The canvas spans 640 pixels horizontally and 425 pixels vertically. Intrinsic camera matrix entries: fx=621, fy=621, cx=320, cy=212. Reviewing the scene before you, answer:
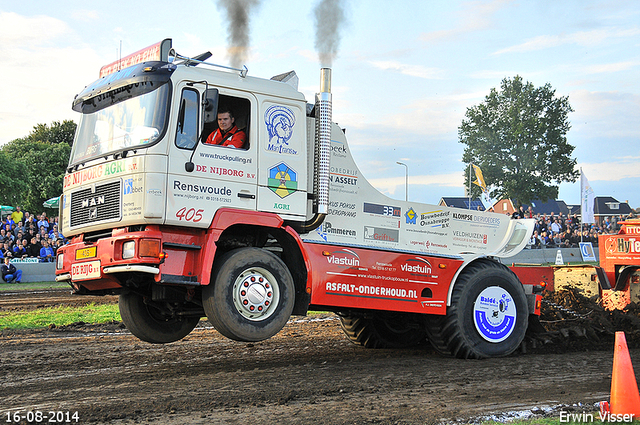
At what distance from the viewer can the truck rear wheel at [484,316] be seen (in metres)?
8.28

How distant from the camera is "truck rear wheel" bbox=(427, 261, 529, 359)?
8.28 m

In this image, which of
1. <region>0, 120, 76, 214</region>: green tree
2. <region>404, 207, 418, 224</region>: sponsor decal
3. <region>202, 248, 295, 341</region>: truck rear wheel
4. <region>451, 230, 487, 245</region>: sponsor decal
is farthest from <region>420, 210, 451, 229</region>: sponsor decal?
<region>0, 120, 76, 214</region>: green tree

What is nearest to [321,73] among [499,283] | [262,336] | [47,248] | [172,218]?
[172,218]

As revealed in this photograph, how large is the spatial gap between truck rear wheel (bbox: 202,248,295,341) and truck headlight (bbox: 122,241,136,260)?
84 centimetres

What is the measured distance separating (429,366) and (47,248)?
59.8ft

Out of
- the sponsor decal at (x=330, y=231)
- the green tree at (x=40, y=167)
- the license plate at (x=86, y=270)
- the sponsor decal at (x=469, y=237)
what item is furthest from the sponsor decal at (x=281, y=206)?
the green tree at (x=40, y=167)

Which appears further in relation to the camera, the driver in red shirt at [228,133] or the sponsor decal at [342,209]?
the sponsor decal at [342,209]

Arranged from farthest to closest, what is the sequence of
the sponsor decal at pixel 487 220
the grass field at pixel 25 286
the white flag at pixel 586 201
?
the white flag at pixel 586 201, the grass field at pixel 25 286, the sponsor decal at pixel 487 220

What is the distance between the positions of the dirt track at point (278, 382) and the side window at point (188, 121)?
100 inches

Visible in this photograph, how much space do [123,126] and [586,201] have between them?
25.2 meters

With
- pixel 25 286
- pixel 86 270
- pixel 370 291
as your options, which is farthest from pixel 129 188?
pixel 25 286

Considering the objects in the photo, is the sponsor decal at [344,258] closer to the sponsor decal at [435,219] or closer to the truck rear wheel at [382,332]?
the sponsor decal at [435,219]

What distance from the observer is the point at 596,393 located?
20.1 feet

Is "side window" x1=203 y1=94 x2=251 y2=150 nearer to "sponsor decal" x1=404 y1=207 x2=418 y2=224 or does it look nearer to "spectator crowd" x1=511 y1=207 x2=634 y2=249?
"sponsor decal" x1=404 y1=207 x2=418 y2=224
